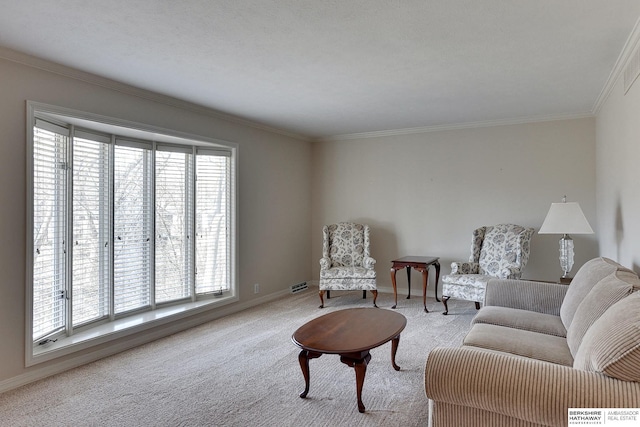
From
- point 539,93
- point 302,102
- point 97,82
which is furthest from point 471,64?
point 97,82

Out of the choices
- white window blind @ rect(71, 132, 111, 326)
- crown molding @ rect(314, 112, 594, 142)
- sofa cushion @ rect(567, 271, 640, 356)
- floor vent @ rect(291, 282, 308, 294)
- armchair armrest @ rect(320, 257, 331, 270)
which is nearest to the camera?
sofa cushion @ rect(567, 271, 640, 356)

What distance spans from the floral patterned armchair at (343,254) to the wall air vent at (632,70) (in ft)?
10.4

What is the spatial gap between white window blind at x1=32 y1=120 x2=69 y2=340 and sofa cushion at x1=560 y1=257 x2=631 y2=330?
3889 mm

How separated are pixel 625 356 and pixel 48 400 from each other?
3.30 metres

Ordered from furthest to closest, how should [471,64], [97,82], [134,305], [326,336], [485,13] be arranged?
1. [134,305]
2. [97,82]
3. [471,64]
4. [326,336]
5. [485,13]

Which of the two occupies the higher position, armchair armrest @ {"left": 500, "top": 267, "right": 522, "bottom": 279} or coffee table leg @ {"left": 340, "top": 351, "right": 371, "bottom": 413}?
armchair armrest @ {"left": 500, "top": 267, "right": 522, "bottom": 279}

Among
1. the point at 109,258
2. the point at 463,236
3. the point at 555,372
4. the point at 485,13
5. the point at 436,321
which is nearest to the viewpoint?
the point at 555,372

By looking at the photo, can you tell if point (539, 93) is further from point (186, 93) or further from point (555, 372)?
point (186, 93)

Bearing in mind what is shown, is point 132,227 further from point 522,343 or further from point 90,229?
point 522,343

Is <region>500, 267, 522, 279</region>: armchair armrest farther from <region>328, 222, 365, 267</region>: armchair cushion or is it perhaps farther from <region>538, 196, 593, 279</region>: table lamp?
<region>328, 222, 365, 267</region>: armchair cushion

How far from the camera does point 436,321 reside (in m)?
4.20

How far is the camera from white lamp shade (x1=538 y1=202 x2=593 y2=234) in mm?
3492

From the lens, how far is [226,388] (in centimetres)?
271

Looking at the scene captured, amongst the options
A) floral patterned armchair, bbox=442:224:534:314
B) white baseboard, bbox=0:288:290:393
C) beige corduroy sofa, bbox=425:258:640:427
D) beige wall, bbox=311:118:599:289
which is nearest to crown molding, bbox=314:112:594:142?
beige wall, bbox=311:118:599:289
